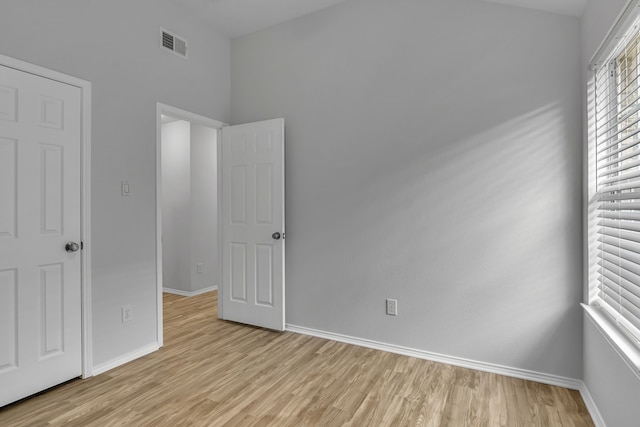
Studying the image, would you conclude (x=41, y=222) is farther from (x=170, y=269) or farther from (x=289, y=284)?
(x=170, y=269)

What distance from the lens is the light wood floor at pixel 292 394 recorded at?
78.0 inches

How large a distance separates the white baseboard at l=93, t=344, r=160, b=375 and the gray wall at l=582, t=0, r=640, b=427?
10.1ft

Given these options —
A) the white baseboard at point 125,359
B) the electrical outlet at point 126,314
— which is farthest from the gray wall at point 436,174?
the electrical outlet at point 126,314

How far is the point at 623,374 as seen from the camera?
157 centimetres

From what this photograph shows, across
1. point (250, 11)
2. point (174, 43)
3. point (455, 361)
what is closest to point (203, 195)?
point (174, 43)

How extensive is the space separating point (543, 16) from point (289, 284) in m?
2.92

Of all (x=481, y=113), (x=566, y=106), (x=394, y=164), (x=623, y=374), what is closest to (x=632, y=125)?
(x=566, y=106)

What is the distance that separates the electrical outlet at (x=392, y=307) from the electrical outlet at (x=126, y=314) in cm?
207

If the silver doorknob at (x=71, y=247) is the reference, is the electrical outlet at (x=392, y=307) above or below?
below

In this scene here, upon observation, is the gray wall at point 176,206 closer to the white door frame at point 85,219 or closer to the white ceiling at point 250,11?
the white ceiling at point 250,11

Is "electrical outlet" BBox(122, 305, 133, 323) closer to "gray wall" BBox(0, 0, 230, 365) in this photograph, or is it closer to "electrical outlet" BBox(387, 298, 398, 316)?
"gray wall" BBox(0, 0, 230, 365)

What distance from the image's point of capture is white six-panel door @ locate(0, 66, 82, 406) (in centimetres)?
206

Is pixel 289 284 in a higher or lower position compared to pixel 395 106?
lower

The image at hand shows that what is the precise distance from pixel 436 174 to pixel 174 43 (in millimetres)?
2534
